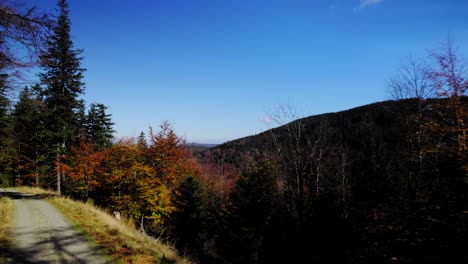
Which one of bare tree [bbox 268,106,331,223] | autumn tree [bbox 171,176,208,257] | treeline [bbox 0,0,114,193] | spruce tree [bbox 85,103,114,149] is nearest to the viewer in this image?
treeline [bbox 0,0,114,193]

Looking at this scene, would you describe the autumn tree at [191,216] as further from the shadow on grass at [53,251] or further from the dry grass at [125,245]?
the shadow on grass at [53,251]

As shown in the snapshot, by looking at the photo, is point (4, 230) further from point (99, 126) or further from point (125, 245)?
point (99, 126)

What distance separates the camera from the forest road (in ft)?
25.6

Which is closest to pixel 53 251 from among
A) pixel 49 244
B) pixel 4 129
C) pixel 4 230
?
pixel 49 244

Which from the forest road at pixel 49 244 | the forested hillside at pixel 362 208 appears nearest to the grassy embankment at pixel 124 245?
the forest road at pixel 49 244

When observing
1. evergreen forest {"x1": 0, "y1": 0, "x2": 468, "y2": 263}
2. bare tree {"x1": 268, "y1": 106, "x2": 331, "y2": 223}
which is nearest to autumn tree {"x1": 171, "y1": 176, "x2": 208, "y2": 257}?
evergreen forest {"x1": 0, "y1": 0, "x2": 468, "y2": 263}

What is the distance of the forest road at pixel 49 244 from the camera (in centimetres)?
779

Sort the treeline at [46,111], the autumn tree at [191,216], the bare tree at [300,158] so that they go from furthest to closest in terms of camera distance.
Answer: the autumn tree at [191,216], the bare tree at [300,158], the treeline at [46,111]

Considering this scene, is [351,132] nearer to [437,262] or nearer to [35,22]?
[437,262]

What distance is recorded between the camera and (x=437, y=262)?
7.48 metres

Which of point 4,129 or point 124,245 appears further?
point 4,129

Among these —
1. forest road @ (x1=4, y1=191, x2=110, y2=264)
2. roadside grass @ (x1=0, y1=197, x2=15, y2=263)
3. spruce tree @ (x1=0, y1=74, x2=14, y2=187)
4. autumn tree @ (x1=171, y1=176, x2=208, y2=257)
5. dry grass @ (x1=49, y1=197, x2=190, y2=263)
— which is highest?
spruce tree @ (x1=0, y1=74, x2=14, y2=187)

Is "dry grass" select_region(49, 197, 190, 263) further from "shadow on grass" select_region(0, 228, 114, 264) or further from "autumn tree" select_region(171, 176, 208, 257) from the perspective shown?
"autumn tree" select_region(171, 176, 208, 257)

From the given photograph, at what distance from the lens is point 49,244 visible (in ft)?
29.4
